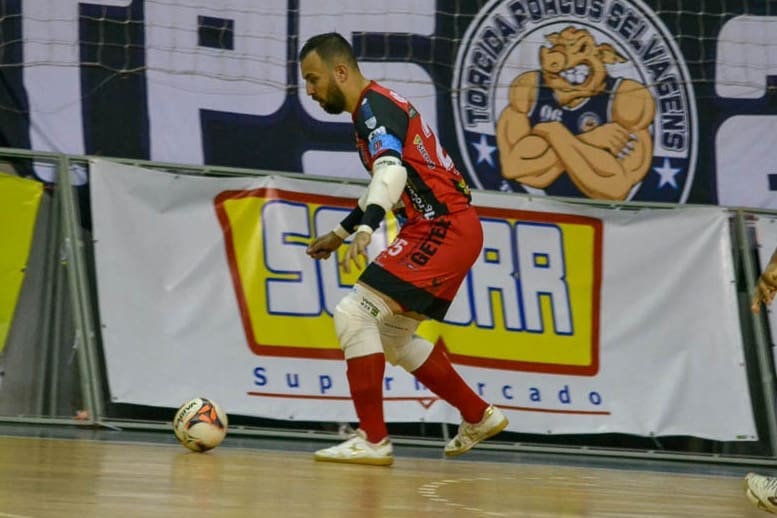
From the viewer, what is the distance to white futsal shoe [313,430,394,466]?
6.95m

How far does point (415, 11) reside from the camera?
32.9 ft

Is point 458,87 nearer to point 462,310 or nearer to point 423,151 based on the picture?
point 462,310

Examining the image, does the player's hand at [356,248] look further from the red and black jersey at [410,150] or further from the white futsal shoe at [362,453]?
the white futsal shoe at [362,453]

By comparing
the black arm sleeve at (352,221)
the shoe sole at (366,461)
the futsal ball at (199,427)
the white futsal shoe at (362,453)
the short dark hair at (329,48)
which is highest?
the short dark hair at (329,48)

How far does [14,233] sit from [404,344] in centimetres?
273

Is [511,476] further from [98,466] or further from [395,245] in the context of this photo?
[98,466]

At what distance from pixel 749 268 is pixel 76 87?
4442 mm

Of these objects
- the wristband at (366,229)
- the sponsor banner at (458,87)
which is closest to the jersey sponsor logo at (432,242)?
the wristband at (366,229)

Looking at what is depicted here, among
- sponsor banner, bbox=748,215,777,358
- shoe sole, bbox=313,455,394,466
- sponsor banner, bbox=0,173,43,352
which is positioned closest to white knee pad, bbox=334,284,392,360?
shoe sole, bbox=313,455,394,466

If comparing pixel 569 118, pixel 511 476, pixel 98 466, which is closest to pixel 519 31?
pixel 569 118

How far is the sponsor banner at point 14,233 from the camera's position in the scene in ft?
A: 28.5

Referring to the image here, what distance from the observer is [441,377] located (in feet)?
24.2

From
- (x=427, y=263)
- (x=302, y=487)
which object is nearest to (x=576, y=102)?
(x=427, y=263)

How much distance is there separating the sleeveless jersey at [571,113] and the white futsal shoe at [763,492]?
5033 mm
